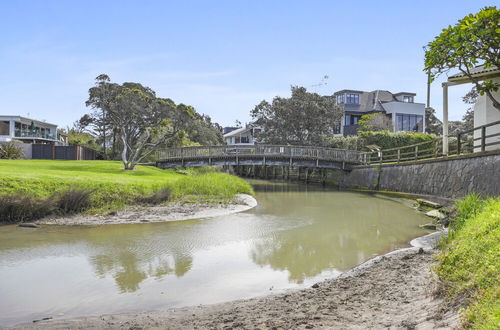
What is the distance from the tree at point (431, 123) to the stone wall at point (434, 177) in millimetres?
25938

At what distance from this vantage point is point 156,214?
14.7 metres

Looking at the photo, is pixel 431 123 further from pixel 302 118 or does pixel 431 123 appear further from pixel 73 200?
pixel 73 200

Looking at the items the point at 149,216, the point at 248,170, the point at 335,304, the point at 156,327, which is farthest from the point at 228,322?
the point at 248,170

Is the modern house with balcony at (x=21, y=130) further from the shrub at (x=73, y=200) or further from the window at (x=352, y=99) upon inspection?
the window at (x=352, y=99)

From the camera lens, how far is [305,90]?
47.3 meters

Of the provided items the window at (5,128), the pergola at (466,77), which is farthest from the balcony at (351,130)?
the window at (5,128)

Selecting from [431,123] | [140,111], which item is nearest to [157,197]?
[140,111]

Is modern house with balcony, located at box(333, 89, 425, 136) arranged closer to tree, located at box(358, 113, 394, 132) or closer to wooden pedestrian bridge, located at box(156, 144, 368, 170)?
tree, located at box(358, 113, 394, 132)

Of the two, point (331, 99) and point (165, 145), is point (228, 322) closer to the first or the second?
point (165, 145)

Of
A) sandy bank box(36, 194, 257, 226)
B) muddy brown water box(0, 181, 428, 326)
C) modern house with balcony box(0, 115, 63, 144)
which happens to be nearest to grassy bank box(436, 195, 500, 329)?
muddy brown water box(0, 181, 428, 326)

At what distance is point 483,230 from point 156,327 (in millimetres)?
4690

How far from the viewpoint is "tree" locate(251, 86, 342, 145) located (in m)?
46.2

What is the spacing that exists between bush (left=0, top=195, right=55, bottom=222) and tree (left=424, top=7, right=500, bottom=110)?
14416 mm

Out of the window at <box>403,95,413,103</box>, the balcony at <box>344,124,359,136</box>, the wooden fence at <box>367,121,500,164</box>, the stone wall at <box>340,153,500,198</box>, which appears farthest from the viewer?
the window at <box>403,95,413,103</box>
